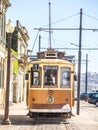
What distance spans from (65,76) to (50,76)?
31.7 inches

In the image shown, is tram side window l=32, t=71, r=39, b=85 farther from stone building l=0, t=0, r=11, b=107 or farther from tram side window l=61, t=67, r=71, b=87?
stone building l=0, t=0, r=11, b=107

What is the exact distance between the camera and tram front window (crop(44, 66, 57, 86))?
2569 cm

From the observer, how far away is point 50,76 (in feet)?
84.7

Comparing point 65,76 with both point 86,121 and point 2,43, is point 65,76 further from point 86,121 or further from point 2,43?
point 2,43

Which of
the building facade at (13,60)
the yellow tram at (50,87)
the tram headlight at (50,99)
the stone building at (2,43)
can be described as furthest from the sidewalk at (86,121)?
the building facade at (13,60)

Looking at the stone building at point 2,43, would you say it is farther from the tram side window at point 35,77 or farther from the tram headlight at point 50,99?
the tram headlight at point 50,99

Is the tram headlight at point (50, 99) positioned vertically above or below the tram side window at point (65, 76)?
below

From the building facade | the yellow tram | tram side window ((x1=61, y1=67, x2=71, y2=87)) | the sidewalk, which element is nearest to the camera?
the sidewalk

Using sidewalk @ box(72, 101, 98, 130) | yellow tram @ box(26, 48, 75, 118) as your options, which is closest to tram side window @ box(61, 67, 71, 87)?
yellow tram @ box(26, 48, 75, 118)

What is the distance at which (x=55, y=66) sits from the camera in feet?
85.1

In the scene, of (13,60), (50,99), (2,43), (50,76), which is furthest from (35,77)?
(13,60)

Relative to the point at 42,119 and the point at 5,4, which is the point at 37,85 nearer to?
the point at 42,119

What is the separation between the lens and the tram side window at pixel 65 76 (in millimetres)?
25906

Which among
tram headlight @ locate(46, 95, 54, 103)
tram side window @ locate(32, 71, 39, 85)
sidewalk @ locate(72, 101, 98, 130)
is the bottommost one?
sidewalk @ locate(72, 101, 98, 130)
